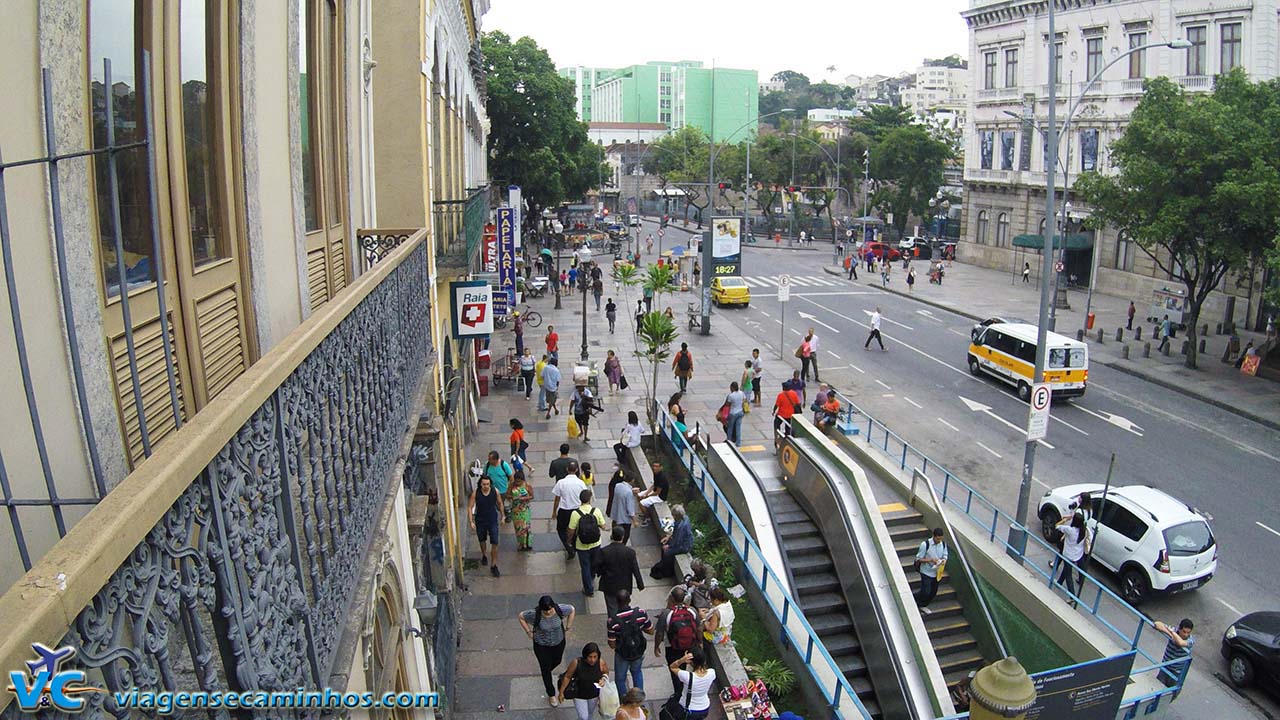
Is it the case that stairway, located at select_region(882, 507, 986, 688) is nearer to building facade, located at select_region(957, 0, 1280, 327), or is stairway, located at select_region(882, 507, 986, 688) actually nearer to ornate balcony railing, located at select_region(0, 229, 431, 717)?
ornate balcony railing, located at select_region(0, 229, 431, 717)

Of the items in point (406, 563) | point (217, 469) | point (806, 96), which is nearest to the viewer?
point (217, 469)

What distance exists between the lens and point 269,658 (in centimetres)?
303

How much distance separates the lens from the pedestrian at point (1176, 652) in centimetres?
1118

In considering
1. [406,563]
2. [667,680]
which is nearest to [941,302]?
[667,680]

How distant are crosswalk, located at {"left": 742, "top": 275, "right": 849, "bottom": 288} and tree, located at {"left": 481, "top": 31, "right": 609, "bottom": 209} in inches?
551

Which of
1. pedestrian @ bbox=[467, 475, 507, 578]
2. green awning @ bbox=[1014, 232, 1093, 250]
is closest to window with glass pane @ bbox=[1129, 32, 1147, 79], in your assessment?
green awning @ bbox=[1014, 232, 1093, 250]

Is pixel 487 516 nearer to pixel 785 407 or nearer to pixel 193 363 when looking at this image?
pixel 785 407

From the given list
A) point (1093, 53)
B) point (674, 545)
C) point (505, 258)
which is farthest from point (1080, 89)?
point (674, 545)

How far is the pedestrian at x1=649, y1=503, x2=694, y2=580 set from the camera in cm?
1300

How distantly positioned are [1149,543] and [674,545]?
291 inches

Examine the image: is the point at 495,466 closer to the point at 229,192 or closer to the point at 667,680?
the point at 667,680

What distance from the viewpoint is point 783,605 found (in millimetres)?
11875

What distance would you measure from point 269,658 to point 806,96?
19371 cm

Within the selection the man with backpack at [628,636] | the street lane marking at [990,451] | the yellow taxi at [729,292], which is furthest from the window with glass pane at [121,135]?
the yellow taxi at [729,292]
